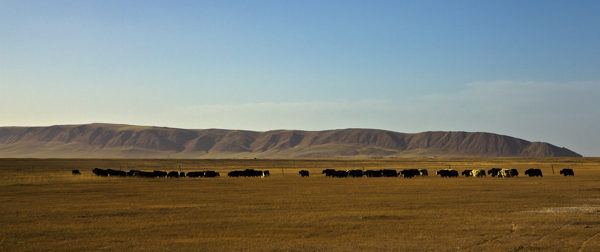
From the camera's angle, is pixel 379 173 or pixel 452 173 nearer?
pixel 452 173

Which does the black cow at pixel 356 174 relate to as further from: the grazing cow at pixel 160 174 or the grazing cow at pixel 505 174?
the grazing cow at pixel 160 174

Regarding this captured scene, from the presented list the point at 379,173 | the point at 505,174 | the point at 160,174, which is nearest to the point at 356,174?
the point at 379,173

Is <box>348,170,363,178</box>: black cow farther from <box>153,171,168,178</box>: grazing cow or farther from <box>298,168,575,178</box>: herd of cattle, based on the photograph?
<box>153,171,168,178</box>: grazing cow

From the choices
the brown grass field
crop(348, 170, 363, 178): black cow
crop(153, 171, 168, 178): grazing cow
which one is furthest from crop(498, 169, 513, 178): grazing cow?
crop(153, 171, 168, 178): grazing cow

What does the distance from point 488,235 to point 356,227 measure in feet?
11.7

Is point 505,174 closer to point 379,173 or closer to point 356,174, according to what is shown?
point 379,173

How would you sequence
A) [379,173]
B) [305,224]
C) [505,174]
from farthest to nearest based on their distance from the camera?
1. [379,173]
2. [505,174]
3. [305,224]

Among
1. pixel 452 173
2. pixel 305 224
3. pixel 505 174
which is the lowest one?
pixel 305 224

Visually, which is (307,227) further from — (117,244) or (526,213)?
(526,213)

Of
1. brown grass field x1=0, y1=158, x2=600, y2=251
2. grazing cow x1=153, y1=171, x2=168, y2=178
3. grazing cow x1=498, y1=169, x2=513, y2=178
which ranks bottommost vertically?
brown grass field x1=0, y1=158, x2=600, y2=251

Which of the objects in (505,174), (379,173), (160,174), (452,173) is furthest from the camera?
(379,173)

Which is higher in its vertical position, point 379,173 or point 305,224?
point 379,173

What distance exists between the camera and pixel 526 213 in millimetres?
17953

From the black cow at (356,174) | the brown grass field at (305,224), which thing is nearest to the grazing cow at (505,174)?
the black cow at (356,174)
